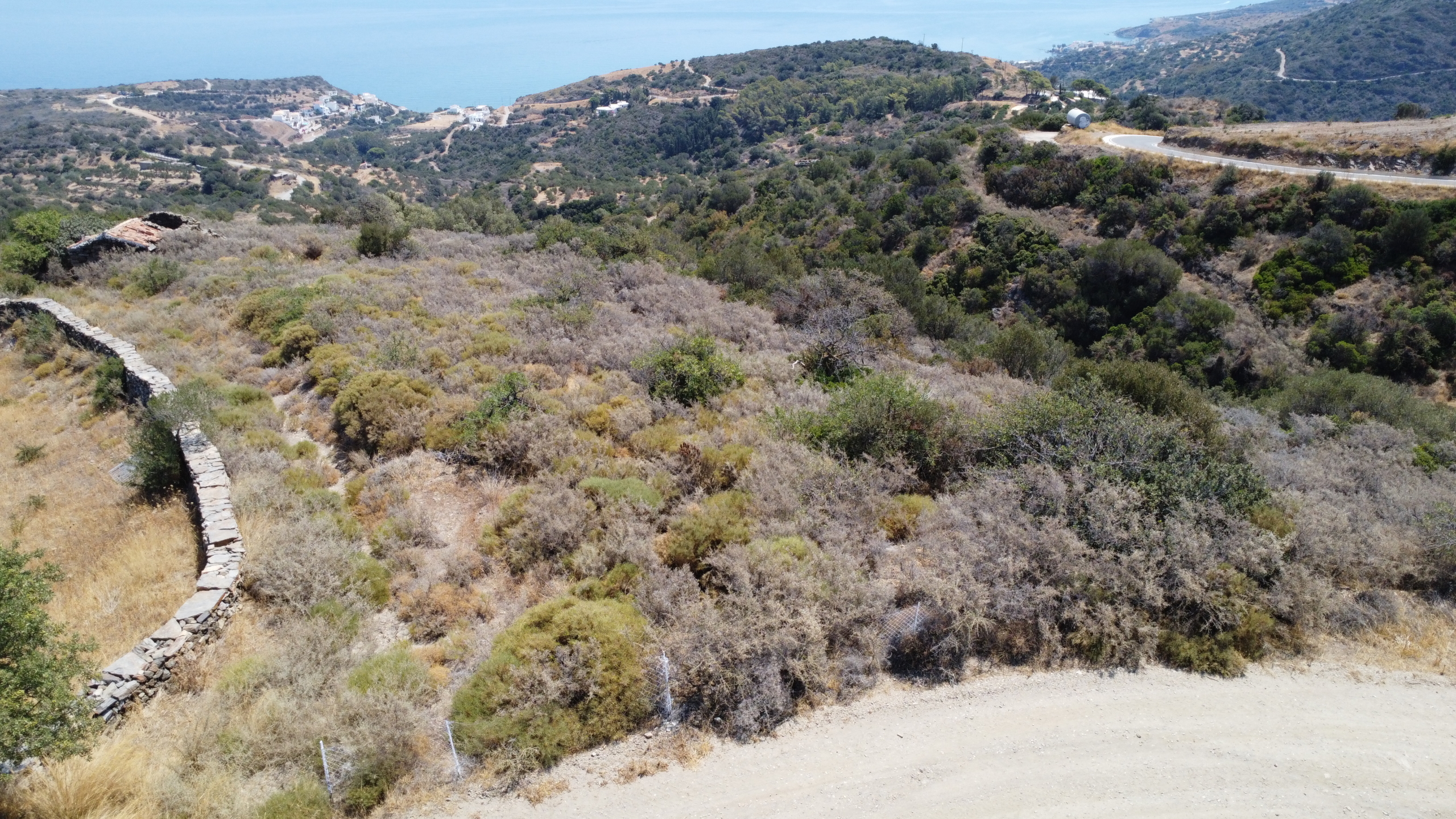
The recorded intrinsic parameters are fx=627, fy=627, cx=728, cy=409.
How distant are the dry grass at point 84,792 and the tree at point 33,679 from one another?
0.21 meters

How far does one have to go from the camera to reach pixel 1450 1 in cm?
8281

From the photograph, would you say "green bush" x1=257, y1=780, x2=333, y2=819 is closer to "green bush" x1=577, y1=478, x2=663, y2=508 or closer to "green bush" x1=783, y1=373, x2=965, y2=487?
"green bush" x1=577, y1=478, x2=663, y2=508

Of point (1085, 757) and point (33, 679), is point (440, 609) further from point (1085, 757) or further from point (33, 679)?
point (1085, 757)

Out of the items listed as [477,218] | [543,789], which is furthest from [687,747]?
[477,218]

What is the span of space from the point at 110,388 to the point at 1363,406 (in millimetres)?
26672

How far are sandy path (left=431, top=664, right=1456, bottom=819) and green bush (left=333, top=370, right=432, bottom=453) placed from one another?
6.97 meters

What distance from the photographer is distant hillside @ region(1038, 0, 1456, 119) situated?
74188 mm

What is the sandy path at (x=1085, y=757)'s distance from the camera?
5.08m

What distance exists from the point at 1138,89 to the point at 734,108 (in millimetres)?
74389

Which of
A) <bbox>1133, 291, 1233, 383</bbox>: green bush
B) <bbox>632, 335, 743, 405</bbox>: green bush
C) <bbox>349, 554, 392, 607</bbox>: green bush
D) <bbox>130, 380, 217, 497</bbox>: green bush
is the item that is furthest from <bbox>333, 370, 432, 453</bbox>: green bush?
<bbox>1133, 291, 1233, 383</bbox>: green bush

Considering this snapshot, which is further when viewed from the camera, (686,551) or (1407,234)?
(1407,234)

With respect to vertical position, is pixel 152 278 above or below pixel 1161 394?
above

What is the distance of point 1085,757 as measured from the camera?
5449 millimetres

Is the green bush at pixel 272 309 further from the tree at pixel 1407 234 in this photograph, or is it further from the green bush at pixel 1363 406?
the tree at pixel 1407 234
